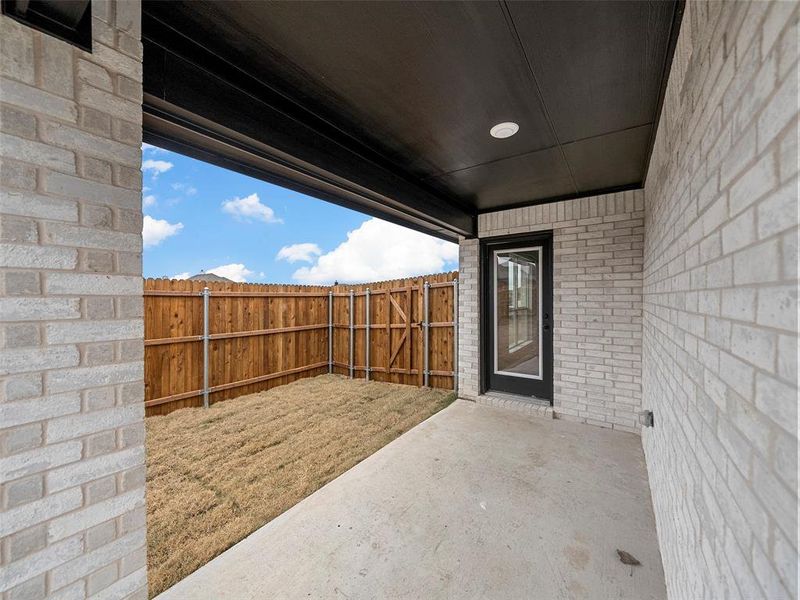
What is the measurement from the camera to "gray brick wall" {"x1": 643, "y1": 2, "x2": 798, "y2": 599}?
58cm

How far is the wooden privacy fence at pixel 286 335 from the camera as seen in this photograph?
4.66m

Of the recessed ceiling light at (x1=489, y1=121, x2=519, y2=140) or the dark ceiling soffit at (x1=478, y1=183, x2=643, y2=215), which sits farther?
the dark ceiling soffit at (x1=478, y1=183, x2=643, y2=215)

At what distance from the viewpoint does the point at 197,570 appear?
1800 mm

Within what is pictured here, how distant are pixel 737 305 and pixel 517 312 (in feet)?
12.6

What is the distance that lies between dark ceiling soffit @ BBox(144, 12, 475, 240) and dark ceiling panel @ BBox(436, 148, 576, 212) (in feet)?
2.16

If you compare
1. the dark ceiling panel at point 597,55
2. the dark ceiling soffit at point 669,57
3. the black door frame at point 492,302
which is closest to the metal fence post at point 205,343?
the black door frame at point 492,302

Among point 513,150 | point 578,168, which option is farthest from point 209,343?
point 578,168

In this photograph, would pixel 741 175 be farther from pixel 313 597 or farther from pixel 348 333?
pixel 348 333

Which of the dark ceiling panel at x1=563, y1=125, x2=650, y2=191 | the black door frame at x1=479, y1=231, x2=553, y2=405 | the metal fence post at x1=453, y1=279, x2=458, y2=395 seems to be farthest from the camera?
the metal fence post at x1=453, y1=279, x2=458, y2=395

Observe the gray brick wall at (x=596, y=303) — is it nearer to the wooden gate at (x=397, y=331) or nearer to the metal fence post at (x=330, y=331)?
the wooden gate at (x=397, y=331)

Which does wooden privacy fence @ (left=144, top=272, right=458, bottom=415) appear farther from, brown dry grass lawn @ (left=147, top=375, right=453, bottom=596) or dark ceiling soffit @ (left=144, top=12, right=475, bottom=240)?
dark ceiling soffit @ (left=144, top=12, right=475, bottom=240)

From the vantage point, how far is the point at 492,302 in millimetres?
4719

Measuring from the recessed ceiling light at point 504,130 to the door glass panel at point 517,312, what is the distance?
219cm

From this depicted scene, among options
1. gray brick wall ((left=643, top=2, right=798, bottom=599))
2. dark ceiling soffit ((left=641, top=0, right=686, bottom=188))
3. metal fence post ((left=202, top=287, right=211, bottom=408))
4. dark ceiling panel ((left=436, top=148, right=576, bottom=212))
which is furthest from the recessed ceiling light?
metal fence post ((left=202, top=287, right=211, bottom=408))
